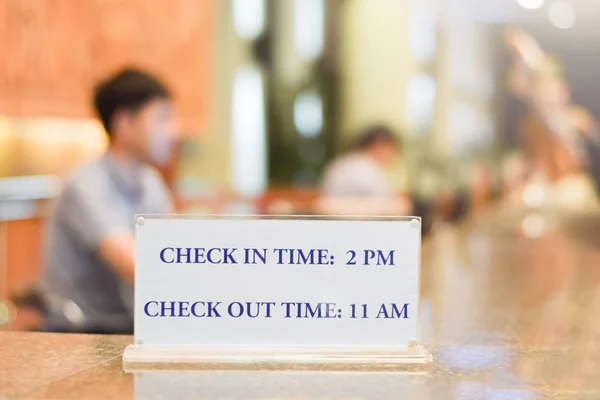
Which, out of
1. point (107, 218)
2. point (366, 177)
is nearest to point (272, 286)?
point (107, 218)

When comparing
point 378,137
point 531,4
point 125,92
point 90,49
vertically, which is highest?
point 531,4

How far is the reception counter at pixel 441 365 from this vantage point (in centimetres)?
83

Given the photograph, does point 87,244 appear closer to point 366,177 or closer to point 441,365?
point 441,365

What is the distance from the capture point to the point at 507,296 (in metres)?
1.69

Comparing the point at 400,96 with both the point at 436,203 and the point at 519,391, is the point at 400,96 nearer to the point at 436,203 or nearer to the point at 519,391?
the point at 436,203

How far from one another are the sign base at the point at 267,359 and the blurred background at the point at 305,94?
3.59 m

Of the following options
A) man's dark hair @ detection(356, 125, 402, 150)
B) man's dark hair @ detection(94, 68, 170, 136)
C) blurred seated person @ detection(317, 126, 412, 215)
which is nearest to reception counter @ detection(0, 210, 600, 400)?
man's dark hair @ detection(94, 68, 170, 136)

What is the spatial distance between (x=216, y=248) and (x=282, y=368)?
15 cm

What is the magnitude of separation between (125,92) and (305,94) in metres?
4.36

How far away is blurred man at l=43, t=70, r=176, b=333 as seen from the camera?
214 centimetres

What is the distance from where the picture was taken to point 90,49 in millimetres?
5125

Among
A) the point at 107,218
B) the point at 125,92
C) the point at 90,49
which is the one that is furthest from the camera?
the point at 90,49

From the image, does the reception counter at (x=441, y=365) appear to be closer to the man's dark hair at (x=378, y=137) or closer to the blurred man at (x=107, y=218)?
the blurred man at (x=107, y=218)

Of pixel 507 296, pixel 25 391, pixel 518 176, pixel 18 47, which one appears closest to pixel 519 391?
pixel 25 391
